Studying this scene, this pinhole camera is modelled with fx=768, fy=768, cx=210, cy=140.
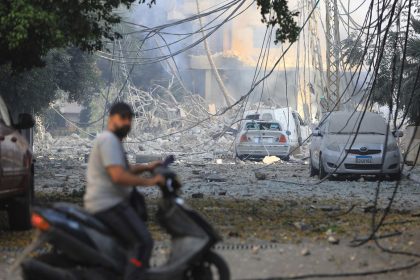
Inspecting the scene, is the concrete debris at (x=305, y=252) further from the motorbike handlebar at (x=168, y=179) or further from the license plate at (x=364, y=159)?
the license plate at (x=364, y=159)

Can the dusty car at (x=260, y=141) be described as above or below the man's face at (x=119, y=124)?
below

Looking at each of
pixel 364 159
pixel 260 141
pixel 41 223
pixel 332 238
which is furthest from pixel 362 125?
pixel 41 223

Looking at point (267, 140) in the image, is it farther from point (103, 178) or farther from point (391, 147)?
point (103, 178)

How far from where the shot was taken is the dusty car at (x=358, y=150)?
1914cm

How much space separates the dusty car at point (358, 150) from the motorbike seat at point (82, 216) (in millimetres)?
13488

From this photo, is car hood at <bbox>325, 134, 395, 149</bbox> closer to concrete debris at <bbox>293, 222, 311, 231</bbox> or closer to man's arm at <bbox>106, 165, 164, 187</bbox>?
concrete debris at <bbox>293, 222, 311, 231</bbox>

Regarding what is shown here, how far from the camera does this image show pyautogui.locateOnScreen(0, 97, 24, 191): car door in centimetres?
859

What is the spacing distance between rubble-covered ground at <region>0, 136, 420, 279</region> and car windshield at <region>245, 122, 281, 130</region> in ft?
40.1

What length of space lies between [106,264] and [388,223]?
5717mm

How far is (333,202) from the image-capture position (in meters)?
13.8

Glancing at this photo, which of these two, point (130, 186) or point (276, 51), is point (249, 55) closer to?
point (276, 51)

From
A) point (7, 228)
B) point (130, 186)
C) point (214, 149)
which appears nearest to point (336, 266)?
point (130, 186)

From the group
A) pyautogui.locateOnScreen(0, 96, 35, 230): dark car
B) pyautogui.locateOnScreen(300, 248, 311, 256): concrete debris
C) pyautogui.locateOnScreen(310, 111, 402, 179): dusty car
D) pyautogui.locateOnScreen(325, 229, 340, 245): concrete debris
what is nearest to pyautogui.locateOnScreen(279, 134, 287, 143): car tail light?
pyautogui.locateOnScreen(310, 111, 402, 179): dusty car

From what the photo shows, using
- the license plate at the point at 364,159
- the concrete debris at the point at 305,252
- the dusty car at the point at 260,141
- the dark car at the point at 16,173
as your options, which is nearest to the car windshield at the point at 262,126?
the dusty car at the point at 260,141
